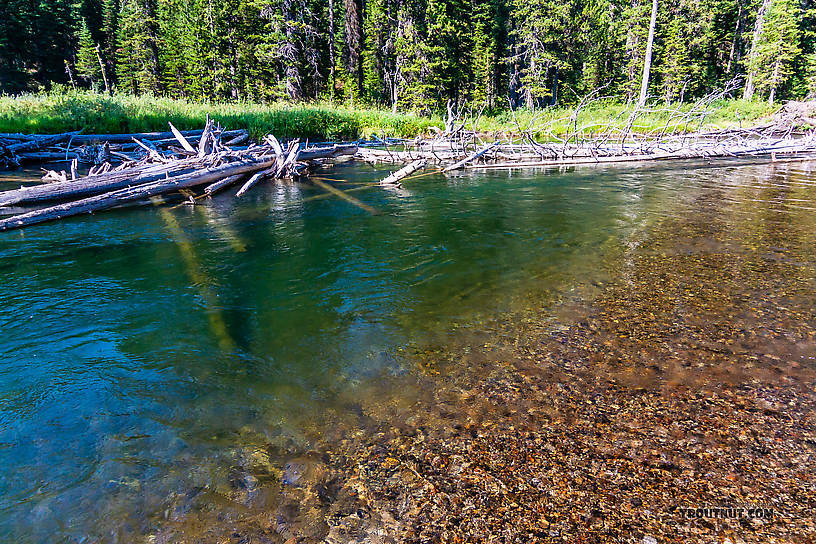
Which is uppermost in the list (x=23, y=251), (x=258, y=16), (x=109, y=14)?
(x=109, y=14)

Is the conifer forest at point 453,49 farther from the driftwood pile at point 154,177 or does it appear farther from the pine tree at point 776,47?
the driftwood pile at point 154,177

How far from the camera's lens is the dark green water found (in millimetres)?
3574

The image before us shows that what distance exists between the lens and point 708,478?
3.28 metres

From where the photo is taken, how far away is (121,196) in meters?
12.5

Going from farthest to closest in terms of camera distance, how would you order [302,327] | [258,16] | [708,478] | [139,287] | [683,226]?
[258,16] < [683,226] < [139,287] < [302,327] < [708,478]

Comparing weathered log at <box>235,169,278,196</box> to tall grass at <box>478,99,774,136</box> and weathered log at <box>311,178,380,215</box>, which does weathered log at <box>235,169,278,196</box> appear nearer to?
weathered log at <box>311,178,380,215</box>

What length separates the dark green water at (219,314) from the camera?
3.57m

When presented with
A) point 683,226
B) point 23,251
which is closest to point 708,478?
point 683,226

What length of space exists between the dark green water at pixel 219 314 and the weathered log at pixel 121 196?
33 cm

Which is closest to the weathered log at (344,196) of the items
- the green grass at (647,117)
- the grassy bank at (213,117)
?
the grassy bank at (213,117)

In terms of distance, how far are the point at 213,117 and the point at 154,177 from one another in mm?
10534

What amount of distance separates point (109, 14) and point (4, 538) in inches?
2640

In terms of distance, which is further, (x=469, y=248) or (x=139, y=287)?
(x=469, y=248)

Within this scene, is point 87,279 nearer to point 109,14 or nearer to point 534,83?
point 534,83
